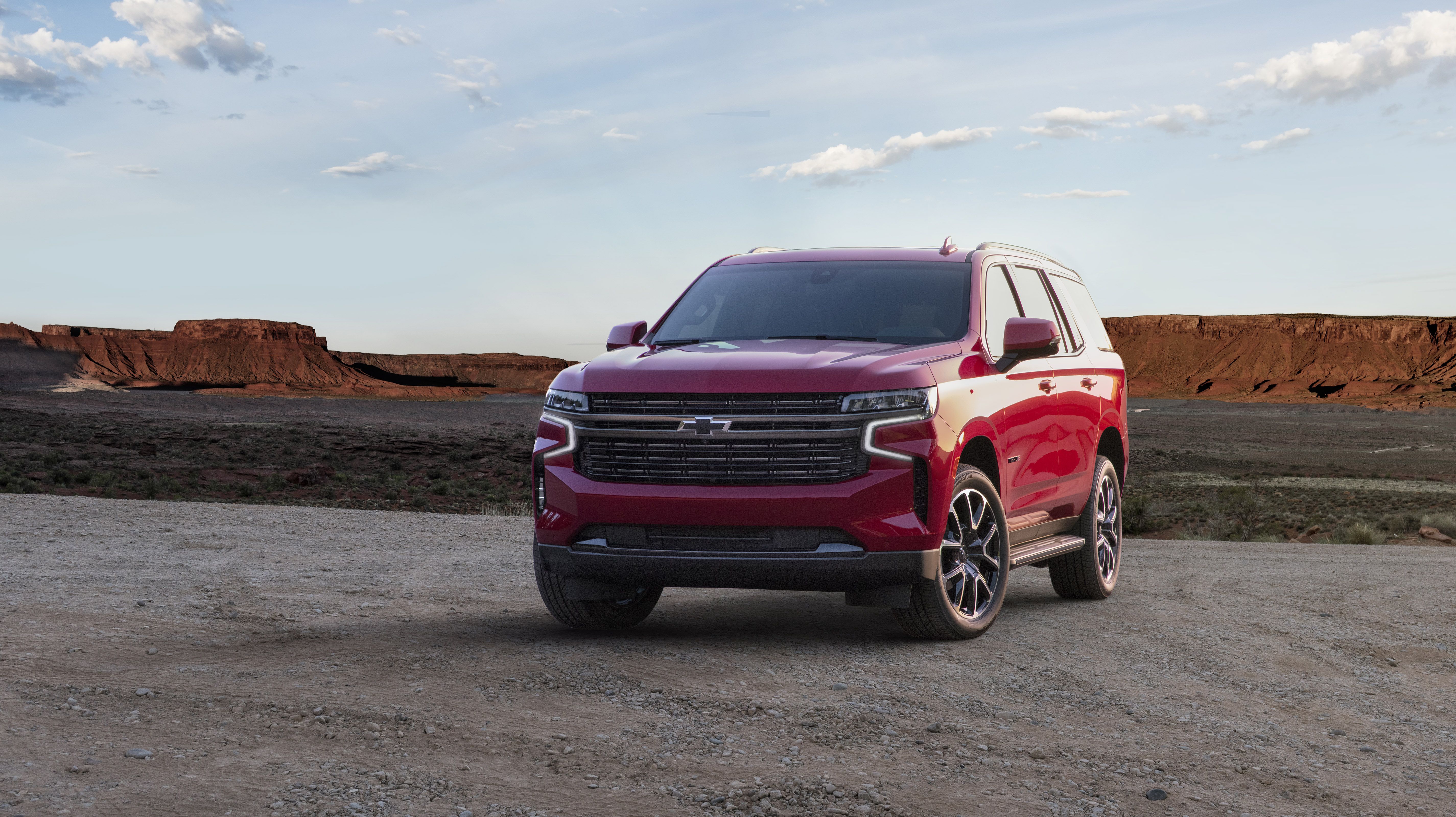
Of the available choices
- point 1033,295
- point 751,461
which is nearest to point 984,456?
point 751,461

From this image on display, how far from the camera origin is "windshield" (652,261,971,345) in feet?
23.1

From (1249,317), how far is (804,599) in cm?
A: 18540

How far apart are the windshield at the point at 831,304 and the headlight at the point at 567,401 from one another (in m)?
0.94

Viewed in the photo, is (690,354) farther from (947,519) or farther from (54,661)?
(54,661)

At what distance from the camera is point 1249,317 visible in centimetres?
17838

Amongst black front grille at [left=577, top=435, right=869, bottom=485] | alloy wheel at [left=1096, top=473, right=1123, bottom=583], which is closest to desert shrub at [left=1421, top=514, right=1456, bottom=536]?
alloy wheel at [left=1096, top=473, right=1123, bottom=583]

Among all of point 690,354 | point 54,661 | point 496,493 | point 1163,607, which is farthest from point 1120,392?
point 496,493

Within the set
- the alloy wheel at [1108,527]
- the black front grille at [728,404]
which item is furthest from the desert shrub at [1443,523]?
the black front grille at [728,404]

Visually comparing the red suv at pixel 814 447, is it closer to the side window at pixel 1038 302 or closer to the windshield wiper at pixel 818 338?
the windshield wiper at pixel 818 338

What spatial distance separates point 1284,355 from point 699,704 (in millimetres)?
180004

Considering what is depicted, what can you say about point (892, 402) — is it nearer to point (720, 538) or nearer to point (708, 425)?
point (708, 425)

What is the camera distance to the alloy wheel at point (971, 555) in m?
6.48

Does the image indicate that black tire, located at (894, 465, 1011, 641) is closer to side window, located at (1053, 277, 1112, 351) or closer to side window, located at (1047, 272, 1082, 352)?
side window, located at (1047, 272, 1082, 352)

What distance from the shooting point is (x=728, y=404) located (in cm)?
602
